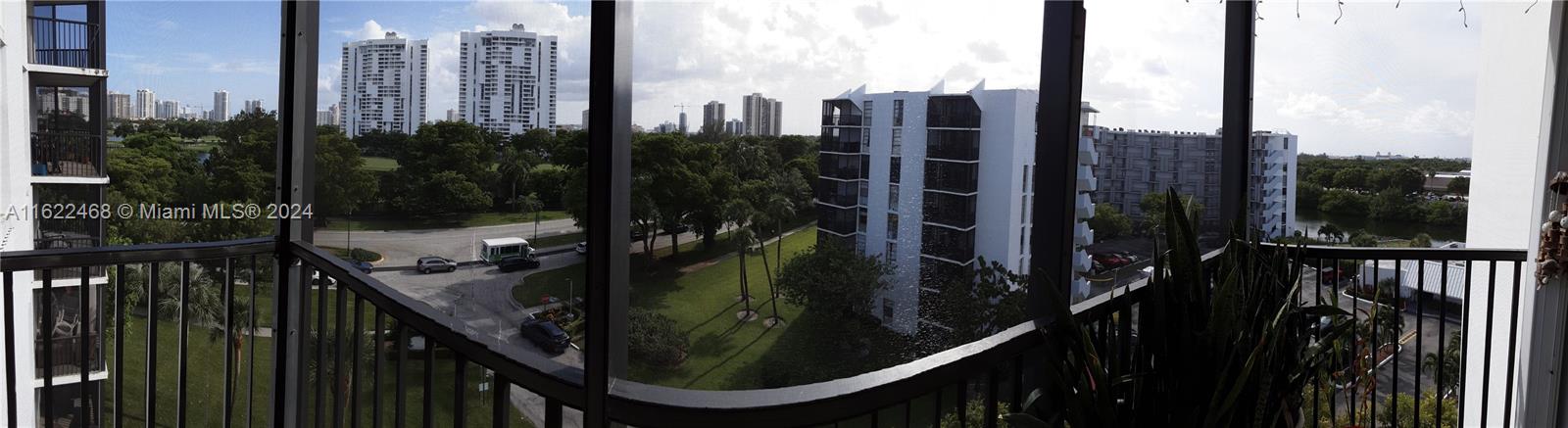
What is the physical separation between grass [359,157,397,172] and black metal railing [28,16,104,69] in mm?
1120

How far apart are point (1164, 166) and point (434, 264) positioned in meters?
2.36

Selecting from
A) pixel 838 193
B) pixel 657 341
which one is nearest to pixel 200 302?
pixel 657 341

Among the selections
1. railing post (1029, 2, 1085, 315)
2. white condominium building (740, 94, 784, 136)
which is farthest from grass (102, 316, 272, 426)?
railing post (1029, 2, 1085, 315)

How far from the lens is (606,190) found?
122 centimetres

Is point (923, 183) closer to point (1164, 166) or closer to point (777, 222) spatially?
point (777, 222)

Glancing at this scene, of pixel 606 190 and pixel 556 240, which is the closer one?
pixel 606 190

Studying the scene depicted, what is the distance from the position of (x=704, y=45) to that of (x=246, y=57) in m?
1.66

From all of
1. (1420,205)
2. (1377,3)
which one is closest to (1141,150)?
(1377,3)

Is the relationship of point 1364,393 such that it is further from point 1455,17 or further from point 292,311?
point 292,311

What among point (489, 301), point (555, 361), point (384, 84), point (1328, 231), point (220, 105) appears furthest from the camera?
point (1328, 231)

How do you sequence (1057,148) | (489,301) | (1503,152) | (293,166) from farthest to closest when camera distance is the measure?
(1503,152) < (489,301) < (293,166) < (1057,148)

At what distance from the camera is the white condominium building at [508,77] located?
217cm

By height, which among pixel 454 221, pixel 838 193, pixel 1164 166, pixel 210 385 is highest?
pixel 1164 166

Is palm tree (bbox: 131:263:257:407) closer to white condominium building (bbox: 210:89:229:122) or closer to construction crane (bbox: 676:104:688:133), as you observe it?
white condominium building (bbox: 210:89:229:122)
